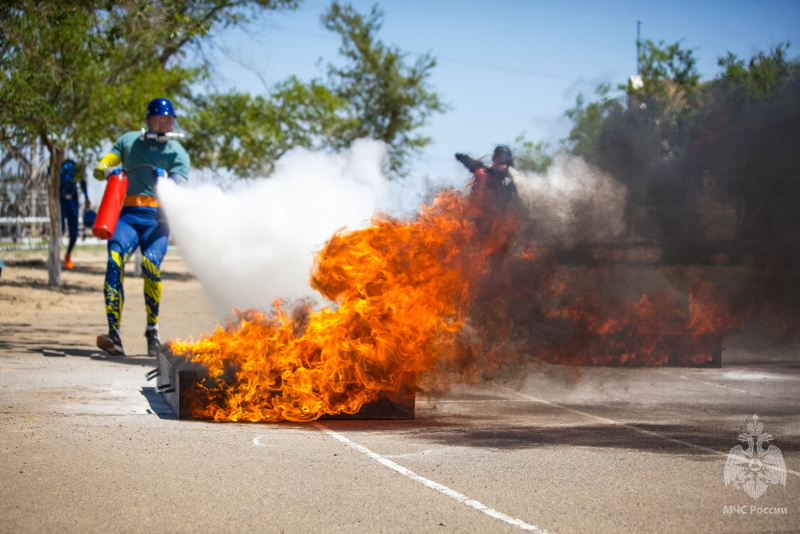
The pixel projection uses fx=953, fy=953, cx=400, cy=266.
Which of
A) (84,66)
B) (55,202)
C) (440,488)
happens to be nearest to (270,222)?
(440,488)

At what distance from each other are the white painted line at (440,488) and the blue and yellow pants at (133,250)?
4127mm

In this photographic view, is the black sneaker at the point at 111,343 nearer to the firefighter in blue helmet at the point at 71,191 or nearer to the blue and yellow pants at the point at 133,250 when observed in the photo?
the blue and yellow pants at the point at 133,250

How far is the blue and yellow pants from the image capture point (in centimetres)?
977

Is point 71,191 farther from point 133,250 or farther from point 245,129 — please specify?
point 133,250

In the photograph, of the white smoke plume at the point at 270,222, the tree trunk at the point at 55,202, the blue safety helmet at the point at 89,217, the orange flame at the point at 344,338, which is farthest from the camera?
the blue safety helmet at the point at 89,217

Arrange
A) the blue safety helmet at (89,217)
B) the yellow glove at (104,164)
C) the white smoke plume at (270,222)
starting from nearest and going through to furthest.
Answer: the white smoke plume at (270,222) → the yellow glove at (104,164) → the blue safety helmet at (89,217)

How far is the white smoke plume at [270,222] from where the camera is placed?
8.83 meters

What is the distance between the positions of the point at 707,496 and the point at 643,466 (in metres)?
0.67

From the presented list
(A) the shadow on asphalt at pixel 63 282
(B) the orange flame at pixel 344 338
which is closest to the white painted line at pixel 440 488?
(B) the orange flame at pixel 344 338

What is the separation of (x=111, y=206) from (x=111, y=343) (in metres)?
1.40

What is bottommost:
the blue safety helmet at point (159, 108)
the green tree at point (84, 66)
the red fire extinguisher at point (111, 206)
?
the red fire extinguisher at point (111, 206)

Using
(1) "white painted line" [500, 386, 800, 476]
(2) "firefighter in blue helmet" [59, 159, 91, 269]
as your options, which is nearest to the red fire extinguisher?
(1) "white painted line" [500, 386, 800, 476]

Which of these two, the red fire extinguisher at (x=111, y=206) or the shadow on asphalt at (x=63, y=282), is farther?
the shadow on asphalt at (x=63, y=282)

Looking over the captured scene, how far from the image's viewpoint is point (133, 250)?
10.0 metres
